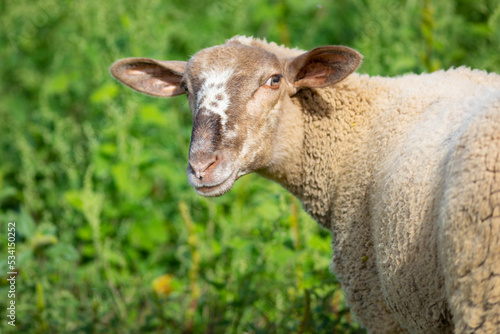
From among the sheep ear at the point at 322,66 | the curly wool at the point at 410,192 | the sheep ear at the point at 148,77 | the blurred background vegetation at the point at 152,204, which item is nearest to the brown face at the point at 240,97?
the sheep ear at the point at 322,66

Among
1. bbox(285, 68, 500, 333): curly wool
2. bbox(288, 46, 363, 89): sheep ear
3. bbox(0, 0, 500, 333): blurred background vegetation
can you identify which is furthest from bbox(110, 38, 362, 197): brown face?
bbox(0, 0, 500, 333): blurred background vegetation

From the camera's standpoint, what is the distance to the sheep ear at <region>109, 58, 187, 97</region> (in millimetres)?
3595

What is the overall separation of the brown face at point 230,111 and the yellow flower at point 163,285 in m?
2.26

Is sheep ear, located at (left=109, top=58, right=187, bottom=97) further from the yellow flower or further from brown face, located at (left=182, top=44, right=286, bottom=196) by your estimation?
the yellow flower

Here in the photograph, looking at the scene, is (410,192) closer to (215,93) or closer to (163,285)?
(215,93)

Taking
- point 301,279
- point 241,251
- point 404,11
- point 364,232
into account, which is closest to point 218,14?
point 404,11

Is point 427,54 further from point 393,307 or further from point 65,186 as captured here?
point 65,186

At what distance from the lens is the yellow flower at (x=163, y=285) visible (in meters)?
4.91

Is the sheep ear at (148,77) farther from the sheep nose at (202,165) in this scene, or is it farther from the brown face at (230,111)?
the sheep nose at (202,165)

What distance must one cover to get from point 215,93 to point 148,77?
0.91m

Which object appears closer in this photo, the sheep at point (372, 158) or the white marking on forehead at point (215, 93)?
the sheep at point (372, 158)

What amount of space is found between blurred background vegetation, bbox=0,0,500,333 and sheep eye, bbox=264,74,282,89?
91 centimetres

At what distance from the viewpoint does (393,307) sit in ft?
8.55

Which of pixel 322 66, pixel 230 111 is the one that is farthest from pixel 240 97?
pixel 322 66
